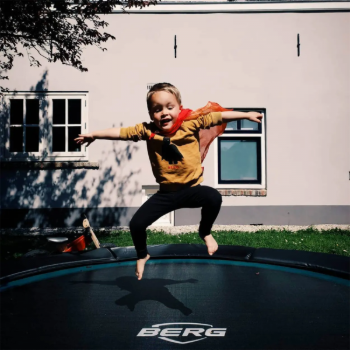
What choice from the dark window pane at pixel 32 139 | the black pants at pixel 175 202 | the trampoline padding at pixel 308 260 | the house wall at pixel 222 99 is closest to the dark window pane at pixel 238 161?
the house wall at pixel 222 99

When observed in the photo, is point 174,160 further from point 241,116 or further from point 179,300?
point 179,300

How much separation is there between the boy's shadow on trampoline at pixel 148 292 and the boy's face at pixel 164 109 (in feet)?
2.92

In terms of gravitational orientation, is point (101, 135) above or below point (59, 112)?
below

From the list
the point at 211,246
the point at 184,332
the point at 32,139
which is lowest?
the point at 184,332

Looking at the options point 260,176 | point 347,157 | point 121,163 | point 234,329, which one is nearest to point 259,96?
point 260,176

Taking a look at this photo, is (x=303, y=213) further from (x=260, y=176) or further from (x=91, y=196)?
(x=91, y=196)

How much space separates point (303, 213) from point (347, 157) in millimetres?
1019

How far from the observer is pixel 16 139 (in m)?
5.81

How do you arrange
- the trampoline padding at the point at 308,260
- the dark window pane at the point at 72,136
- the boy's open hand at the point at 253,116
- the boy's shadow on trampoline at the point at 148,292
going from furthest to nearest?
the dark window pane at the point at 72,136 → the trampoline padding at the point at 308,260 → the boy's shadow on trampoline at the point at 148,292 → the boy's open hand at the point at 253,116

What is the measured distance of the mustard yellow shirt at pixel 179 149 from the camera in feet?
5.99

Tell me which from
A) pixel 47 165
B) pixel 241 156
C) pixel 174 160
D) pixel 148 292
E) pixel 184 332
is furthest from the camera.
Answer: pixel 241 156

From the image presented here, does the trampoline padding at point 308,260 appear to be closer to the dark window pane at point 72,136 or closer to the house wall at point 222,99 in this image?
the house wall at point 222,99

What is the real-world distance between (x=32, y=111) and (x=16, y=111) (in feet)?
0.76

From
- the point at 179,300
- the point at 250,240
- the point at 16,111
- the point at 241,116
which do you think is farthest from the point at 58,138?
the point at 241,116
